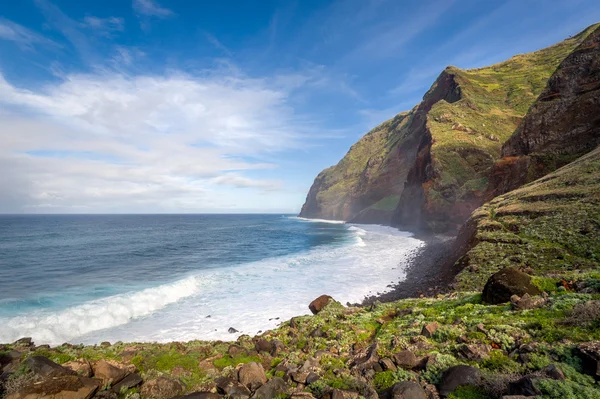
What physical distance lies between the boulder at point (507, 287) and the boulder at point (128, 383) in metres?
13.2

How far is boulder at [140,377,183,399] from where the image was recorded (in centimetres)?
725

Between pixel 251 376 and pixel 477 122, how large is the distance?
85835 mm

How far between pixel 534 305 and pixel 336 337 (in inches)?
276

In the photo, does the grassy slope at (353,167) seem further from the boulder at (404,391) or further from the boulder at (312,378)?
the boulder at (404,391)

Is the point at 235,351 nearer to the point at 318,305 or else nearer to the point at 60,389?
the point at 60,389

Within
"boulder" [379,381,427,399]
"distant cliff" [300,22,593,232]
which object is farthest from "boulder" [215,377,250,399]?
"distant cliff" [300,22,593,232]

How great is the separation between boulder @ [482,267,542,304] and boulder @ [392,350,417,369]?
6.12 metres

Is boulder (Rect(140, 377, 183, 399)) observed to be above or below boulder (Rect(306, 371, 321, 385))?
below

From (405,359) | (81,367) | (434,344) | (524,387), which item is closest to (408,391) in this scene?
(405,359)

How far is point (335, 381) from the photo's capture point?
6.84 meters

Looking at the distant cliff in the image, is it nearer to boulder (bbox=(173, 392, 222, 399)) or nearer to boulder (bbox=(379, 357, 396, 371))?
boulder (bbox=(379, 357, 396, 371))

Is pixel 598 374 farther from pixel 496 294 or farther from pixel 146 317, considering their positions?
pixel 146 317

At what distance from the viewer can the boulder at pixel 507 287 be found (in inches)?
427

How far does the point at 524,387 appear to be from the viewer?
4883 millimetres
